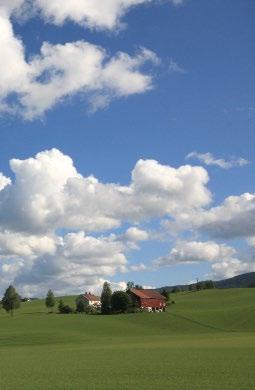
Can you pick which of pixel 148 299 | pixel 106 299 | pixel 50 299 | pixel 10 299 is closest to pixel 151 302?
pixel 148 299

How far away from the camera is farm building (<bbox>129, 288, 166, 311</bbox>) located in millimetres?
166250

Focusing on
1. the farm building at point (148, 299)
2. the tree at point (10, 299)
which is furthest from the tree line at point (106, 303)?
the farm building at point (148, 299)

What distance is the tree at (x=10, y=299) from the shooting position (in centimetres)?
15725

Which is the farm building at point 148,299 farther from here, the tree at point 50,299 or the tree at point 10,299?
the tree at point 10,299

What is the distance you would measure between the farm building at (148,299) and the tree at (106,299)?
13.8 m

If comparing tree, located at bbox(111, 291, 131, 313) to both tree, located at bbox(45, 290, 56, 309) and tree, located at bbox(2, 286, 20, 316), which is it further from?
tree, located at bbox(45, 290, 56, 309)

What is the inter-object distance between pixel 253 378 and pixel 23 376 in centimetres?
1258

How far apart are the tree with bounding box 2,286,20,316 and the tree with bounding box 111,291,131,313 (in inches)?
1137

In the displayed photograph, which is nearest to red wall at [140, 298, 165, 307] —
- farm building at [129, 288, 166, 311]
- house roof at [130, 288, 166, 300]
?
farm building at [129, 288, 166, 311]

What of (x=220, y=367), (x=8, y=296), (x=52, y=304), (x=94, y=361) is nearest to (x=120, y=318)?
(x=8, y=296)

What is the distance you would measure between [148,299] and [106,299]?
2286 cm

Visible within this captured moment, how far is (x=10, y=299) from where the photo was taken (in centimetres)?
15725

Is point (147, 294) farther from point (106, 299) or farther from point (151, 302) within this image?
point (106, 299)

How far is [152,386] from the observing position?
83.4 feet
